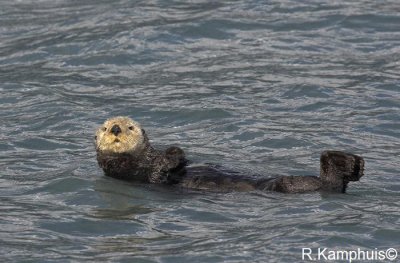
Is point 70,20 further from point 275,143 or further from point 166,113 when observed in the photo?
point 275,143

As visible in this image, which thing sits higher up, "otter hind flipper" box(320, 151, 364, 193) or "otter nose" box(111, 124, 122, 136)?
"otter nose" box(111, 124, 122, 136)

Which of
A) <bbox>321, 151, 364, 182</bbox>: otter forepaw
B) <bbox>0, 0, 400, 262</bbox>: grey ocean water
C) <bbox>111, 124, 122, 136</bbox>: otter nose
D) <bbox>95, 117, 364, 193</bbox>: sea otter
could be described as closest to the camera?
<bbox>0, 0, 400, 262</bbox>: grey ocean water

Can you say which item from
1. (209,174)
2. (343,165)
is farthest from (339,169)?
(209,174)

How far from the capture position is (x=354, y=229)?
8.88 m

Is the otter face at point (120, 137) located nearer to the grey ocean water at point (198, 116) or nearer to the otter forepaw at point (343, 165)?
the grey ocean water at point (198, 116)

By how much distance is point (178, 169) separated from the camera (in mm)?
10336

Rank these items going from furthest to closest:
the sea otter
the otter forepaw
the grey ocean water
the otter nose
A: the otter nose
the sea otter
the otter forepaw
the grey ocean water

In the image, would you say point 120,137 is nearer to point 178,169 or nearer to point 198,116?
point 178,169

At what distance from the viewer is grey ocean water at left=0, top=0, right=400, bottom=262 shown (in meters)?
8.91

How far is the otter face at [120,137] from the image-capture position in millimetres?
10438

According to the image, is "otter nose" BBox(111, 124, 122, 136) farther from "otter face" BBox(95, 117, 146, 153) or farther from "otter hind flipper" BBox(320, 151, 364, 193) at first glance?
"otter hind flipper" BBox(320, 151, 364, 193)

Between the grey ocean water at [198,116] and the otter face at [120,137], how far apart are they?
34 centimetres

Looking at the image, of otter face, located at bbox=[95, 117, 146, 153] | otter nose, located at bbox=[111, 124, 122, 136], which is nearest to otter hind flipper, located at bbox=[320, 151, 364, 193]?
otter face, located at bbox=[95, 117, 146, 153]

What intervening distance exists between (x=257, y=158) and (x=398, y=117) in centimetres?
200
